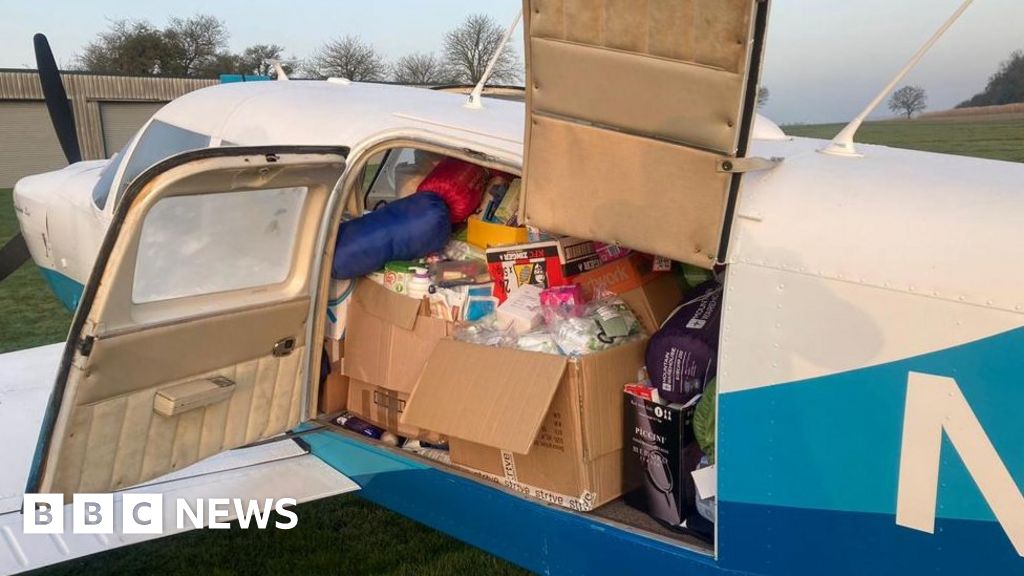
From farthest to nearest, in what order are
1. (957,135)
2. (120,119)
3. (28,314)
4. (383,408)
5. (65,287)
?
1. (120,119)
2. (957,135)
3. (28,314)
4. (65,287)
5. (383,408)

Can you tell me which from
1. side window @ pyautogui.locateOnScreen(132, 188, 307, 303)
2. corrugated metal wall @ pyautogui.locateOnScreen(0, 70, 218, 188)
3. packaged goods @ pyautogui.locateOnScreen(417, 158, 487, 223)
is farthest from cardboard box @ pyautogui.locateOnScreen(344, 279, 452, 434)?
corrugated metal wall @ pyautogui.locateOnScreen(0, 70, 218, 188)

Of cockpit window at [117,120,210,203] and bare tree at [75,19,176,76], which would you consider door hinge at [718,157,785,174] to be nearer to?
cockpit window at [117,120,210,203]

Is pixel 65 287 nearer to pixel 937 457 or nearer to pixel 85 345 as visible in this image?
A: pixel 85 345

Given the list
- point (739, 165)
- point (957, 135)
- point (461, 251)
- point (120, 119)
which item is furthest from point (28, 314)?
point (957, 135)

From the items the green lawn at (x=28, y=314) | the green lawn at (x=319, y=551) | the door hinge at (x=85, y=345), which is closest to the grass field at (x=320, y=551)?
the green lawn at (x=319, y=551)

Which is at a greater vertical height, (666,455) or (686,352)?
(686,352)

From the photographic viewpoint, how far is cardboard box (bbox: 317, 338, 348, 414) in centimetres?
372

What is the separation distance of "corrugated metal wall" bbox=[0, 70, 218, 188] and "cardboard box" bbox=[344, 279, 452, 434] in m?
29.2

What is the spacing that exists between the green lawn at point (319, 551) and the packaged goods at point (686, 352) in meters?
1.44

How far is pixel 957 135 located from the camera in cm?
2972

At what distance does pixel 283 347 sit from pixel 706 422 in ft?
5.87

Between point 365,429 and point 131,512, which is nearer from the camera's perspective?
point 131,512

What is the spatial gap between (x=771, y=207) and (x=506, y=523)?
5.02 ft

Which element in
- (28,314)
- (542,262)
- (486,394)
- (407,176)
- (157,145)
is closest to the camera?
(486,394)
